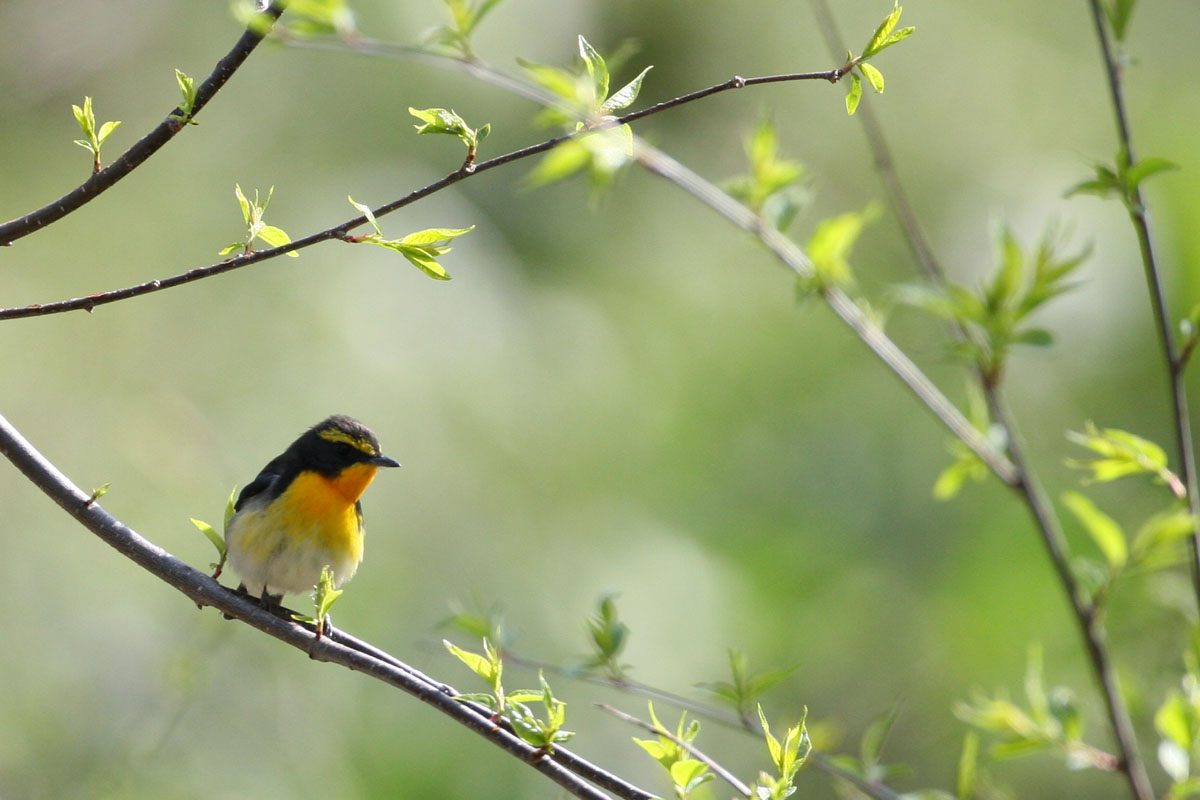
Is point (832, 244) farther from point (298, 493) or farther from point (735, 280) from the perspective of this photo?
point (735, 280)

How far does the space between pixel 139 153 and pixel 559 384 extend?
3863mm

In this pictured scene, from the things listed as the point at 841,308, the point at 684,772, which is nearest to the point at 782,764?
the point at 684,772

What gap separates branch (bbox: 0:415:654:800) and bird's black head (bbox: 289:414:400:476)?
1517 millimetres

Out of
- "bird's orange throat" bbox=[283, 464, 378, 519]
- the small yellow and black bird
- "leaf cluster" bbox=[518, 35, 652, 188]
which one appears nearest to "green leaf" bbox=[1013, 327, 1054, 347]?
"leaf cluster" bbox=[518, 35, 652, 188]

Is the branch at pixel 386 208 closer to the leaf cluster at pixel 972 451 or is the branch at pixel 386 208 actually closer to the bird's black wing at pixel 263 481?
the leaf cluster at pixel 972 451

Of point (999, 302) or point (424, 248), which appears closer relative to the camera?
point (424, 248)

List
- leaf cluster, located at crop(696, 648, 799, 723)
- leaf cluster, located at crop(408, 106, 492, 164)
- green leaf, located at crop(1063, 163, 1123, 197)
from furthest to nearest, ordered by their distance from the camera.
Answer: leaf cluster, located at crop(696, 648, 799, 723) < green leaf, located at crop(1063, 163, 1123, 197) < leaf cluster, located at crop(408, 106, 492, 164)

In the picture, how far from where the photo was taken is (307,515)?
3.18 m

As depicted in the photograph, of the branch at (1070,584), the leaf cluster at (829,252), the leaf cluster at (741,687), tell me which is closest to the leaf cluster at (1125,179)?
the branch at (1070,584)

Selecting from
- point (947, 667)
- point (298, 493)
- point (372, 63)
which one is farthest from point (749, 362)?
point (298, 493)

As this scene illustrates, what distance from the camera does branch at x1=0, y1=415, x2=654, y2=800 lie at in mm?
1565

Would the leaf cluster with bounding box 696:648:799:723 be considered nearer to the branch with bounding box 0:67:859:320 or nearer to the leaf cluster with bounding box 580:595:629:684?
the leaf cluster with bounding box 580:595:629:684

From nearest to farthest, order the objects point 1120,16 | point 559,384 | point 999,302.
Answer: point 1120,16, point 999,302, point 559,384

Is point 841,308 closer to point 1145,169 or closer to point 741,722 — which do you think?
point 1145,169
